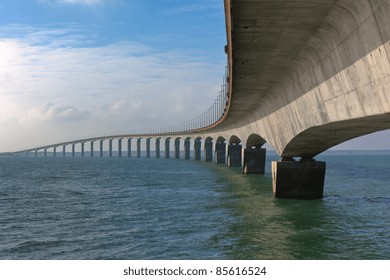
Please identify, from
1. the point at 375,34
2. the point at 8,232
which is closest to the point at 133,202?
the point at 8,232

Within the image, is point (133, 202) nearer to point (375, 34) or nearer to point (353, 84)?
point (353, 84)

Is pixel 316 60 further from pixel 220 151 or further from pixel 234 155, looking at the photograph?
pixel 220 151

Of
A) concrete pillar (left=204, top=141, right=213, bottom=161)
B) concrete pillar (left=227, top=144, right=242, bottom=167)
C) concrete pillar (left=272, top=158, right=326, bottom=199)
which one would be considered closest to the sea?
concrete pillar (left=272, top=158, right=326, bottom=199)

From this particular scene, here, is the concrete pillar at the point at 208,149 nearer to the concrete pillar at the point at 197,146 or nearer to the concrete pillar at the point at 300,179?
the concrete pillar at the point at 197,146

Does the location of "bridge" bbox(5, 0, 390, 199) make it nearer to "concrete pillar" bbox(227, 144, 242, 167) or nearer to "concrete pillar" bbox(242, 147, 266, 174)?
"concrete pillar" bbox(242, 147, 266, 174)

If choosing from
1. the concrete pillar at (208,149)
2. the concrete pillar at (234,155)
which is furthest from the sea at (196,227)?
the concrete pillar at (208,149)

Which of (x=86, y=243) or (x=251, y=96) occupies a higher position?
(x=251, y=96)

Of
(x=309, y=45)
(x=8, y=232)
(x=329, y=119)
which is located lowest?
(x=8, y=232)
